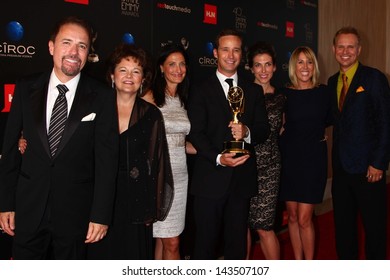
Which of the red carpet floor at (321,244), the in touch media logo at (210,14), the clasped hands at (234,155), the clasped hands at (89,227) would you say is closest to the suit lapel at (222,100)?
the clasped hands at (234,155)

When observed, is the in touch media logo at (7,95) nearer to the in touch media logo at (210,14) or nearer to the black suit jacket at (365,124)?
the in touch media logo at (210,14)

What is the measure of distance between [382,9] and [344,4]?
1.87m

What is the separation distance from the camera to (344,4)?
23.0 ft

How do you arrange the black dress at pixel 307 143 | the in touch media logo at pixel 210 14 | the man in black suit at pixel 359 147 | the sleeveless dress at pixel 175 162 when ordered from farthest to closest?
the in touch media logo at pixel 210 14, the black dress at pixel 307 143, the man in black suit at pixel 359 147, the sleeveless dress at pixel 175 162

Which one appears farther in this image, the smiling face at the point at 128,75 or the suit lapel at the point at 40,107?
the smiling face at the point at 128,75

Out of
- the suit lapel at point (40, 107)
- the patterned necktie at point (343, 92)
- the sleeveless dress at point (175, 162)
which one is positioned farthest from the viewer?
the patterned necktie at point (343, 92)

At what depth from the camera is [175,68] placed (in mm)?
3031

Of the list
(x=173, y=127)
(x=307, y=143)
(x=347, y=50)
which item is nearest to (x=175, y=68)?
(x=173, y=127)

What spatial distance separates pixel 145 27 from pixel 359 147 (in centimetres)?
183

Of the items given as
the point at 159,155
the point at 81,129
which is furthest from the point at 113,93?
the point at 159,155

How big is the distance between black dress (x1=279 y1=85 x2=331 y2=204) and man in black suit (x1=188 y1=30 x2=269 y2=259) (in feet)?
2.13

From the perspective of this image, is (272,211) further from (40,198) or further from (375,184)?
(40,198)

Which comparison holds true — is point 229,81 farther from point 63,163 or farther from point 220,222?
point 63,163

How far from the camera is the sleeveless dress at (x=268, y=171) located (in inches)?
130
